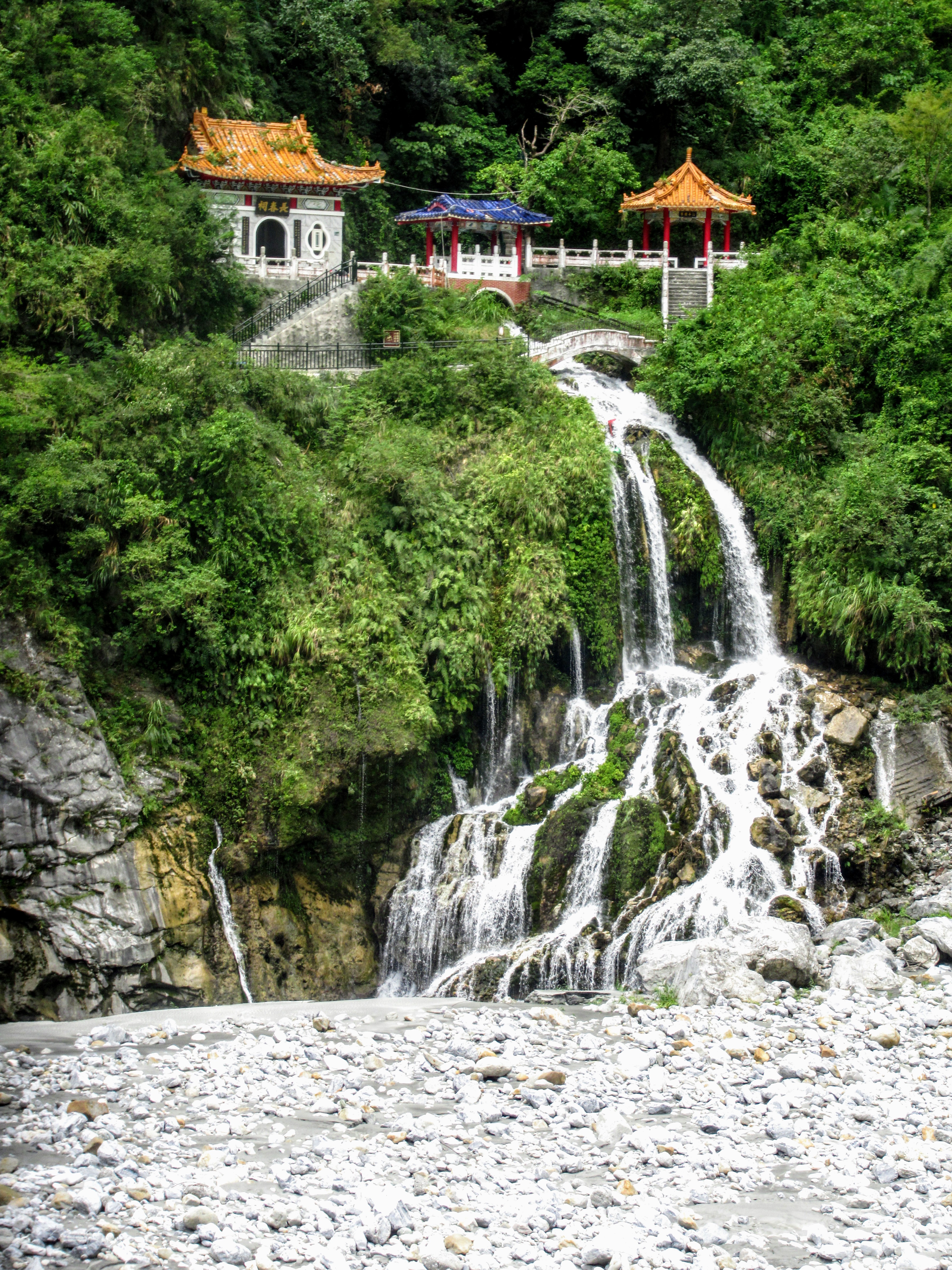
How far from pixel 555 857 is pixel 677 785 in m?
2.37

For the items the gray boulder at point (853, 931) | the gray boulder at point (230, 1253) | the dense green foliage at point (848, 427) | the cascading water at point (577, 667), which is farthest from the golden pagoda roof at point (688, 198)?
the gray boulder at point (230, 1253)

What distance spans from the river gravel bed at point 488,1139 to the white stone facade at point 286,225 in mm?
22187

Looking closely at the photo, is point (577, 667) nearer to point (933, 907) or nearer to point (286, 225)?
point (933, 907)

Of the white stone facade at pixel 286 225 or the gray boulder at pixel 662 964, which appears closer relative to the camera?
the gray boulder at pixel 662 964

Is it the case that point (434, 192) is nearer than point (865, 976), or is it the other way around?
point (865, 976)

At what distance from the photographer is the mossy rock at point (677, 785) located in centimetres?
1886

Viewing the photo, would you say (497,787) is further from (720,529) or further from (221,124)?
(221,124)

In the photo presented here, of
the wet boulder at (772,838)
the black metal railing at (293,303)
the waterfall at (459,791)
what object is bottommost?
the wet boulder at (772,838)

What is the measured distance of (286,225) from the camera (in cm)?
3141

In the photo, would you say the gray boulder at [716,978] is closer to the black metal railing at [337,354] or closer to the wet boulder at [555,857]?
the wet boulder at [555,857]

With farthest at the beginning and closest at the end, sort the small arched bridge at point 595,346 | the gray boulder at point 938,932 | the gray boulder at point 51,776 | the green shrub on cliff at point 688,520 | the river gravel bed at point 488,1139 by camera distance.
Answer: the small arched bridge at point 595,346 → the green shrub on cliff at point 688,520 → the gray boulder at point 51,776 → the gray boulder at point 938,932 → the river gravel bed at point 488,1139

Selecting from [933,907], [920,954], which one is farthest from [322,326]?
[920,954]

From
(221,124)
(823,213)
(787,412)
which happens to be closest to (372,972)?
(787,412)

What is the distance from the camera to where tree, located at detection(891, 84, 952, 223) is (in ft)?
101
